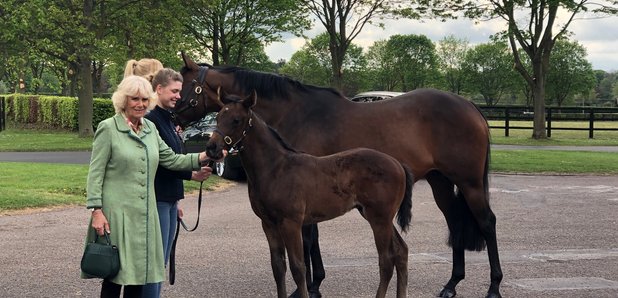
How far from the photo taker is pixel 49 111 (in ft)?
97.1

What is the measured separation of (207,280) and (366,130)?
2.13 meters

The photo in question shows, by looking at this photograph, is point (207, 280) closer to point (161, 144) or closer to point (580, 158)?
point (161, 144)

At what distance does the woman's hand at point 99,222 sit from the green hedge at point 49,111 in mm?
25300

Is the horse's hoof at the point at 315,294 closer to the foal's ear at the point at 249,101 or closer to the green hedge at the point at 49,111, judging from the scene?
the foal's ear at the point at 249,101

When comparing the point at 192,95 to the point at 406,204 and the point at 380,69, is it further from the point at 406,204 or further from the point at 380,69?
the point at 380,69

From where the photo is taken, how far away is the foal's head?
392 cm

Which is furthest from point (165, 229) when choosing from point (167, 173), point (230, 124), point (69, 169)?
point (69, 169)

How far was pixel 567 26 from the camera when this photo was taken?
80.6ft

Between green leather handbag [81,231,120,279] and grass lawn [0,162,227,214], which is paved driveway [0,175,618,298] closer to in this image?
grass lawn [0,162,227,214]

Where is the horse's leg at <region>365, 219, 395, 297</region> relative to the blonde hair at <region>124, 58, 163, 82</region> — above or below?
below

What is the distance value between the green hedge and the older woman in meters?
25.2

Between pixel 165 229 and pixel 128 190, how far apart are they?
62 centimetres

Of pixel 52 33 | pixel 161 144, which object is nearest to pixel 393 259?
pixel 161 144

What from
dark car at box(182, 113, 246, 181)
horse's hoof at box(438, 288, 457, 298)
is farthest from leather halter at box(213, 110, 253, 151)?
dark car at box(182, 113, 246, 181)
